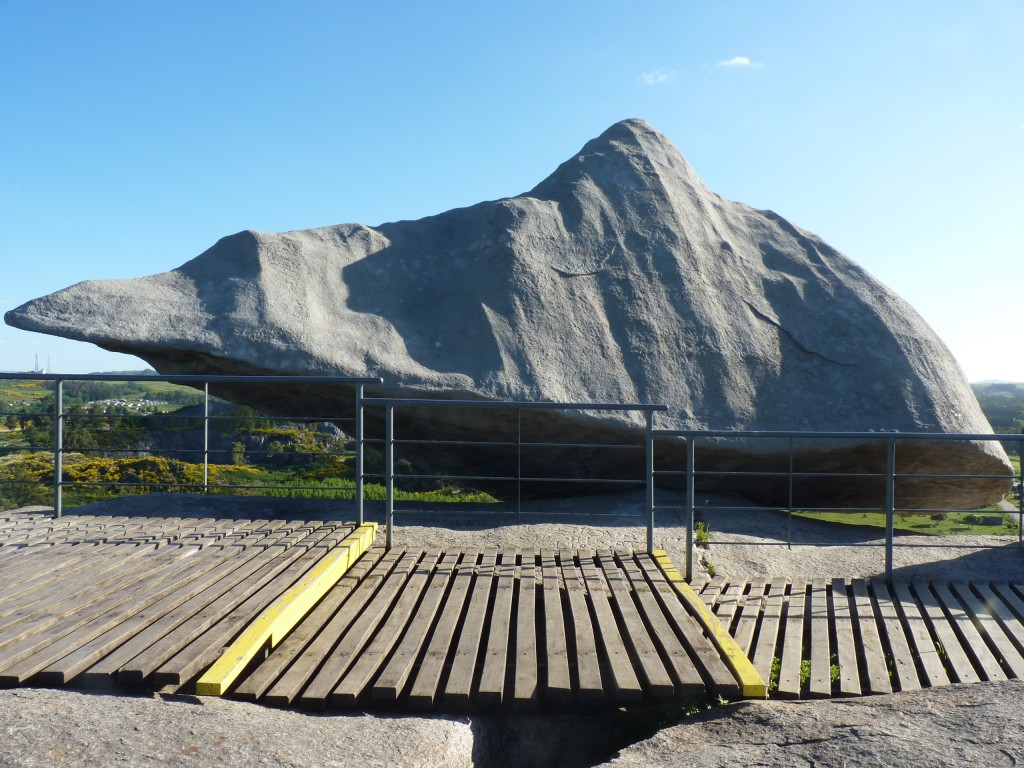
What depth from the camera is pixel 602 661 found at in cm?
376

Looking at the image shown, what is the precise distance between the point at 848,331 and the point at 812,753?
677 centimetres

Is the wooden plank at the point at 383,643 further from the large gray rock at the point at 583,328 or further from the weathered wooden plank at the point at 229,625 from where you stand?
the large gray rock at the point at 583,328

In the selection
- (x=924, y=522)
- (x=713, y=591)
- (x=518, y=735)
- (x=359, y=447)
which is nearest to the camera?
(x=518, y=735)

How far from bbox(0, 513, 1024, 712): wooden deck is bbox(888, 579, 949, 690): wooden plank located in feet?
0.05

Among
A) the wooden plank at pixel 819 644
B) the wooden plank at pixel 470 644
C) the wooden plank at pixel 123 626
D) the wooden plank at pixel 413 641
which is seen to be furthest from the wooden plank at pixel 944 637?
the wooden plank at pixel 123 626

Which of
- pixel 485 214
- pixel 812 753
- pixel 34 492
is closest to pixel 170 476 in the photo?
pixel 34 492

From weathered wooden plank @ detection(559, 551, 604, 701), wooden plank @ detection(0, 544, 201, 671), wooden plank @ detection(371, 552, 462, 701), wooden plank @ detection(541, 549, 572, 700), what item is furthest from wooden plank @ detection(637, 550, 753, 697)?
wooden plank @ detection(0, 544, 201, 671)

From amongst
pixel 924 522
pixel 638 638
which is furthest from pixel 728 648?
pixel 924 522

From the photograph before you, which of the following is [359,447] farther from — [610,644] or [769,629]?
[769,629]

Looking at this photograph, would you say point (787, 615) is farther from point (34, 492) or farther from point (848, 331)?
point (34, 492)

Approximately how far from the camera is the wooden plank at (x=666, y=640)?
346cm

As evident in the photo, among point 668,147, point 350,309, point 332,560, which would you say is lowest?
point 332,560

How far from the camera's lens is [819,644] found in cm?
446

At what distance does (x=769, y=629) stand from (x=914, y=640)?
81 centimetres
